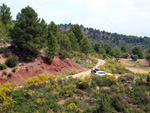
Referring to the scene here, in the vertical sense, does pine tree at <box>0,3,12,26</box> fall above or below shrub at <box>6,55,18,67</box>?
above

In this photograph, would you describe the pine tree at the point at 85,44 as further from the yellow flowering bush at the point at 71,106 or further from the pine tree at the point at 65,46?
the yellow flowering bush at the point at 71,106

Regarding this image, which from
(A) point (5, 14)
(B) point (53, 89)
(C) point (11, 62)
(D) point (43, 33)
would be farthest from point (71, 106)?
(A) point (5, 14)

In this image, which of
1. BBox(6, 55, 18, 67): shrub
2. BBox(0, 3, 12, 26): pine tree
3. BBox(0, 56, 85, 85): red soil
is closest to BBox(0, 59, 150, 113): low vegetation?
BBox(0, 56, 85, 85): red soil

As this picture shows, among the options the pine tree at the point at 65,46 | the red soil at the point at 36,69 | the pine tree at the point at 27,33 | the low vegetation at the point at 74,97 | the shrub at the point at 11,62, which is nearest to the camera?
the low vegetation at the point at 74,97

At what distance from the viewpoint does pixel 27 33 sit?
2341 centimetres

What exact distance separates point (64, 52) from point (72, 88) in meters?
16.4

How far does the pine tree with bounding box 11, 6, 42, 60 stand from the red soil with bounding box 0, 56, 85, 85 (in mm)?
1926

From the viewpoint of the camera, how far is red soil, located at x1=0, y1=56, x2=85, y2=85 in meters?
19.9

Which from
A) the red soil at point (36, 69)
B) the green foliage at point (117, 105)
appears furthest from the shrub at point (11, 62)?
the green foliage at point (117, 105)

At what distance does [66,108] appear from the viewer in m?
13.0

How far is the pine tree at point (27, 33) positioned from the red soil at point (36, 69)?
1.93m

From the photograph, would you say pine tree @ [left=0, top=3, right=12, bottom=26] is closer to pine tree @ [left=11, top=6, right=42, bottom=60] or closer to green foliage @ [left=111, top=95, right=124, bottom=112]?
pine tree @ [left=11, top=6, right=42, bottom=60]

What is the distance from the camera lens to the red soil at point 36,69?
1993cm

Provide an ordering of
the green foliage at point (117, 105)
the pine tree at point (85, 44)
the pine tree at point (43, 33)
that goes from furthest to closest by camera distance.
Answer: the pine tree at point (85, 44), the pine tree at point (43, 33), the green foliage at point (117, 105)
